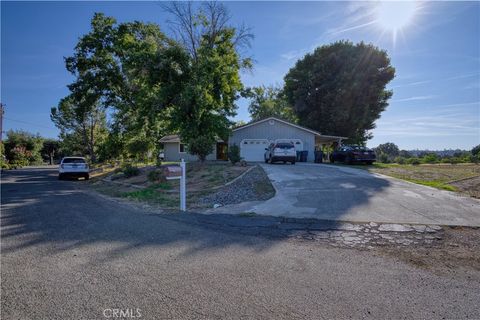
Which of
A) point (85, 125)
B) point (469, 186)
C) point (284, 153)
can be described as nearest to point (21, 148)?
point (85, 125)

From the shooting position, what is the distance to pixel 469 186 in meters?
11.1

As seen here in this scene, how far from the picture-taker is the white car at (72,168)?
59.5 feet

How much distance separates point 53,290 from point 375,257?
14.2ft

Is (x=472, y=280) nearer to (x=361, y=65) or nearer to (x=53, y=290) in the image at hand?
(x=53, y=290)

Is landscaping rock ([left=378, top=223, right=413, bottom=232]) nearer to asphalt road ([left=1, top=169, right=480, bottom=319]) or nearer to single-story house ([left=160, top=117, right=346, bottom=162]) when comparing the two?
asphalt road ([left=1, top=169, right=480, bottom=319])

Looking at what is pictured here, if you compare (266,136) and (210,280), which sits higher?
(266,136)

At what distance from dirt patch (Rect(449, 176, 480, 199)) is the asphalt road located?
8122mm

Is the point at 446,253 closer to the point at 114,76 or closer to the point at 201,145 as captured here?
the point at 201,145

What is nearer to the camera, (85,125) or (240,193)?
(240,193)

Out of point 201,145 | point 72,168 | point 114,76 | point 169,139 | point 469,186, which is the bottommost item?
point 469,186

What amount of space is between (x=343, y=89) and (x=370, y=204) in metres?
26.2

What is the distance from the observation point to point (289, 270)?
11.7 ft

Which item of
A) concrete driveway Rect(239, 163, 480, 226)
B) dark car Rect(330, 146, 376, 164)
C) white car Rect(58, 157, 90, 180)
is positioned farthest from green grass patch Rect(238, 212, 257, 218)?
dark car Rect(330, 146, 376, 164)

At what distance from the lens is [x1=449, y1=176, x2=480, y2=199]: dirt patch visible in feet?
32.1
